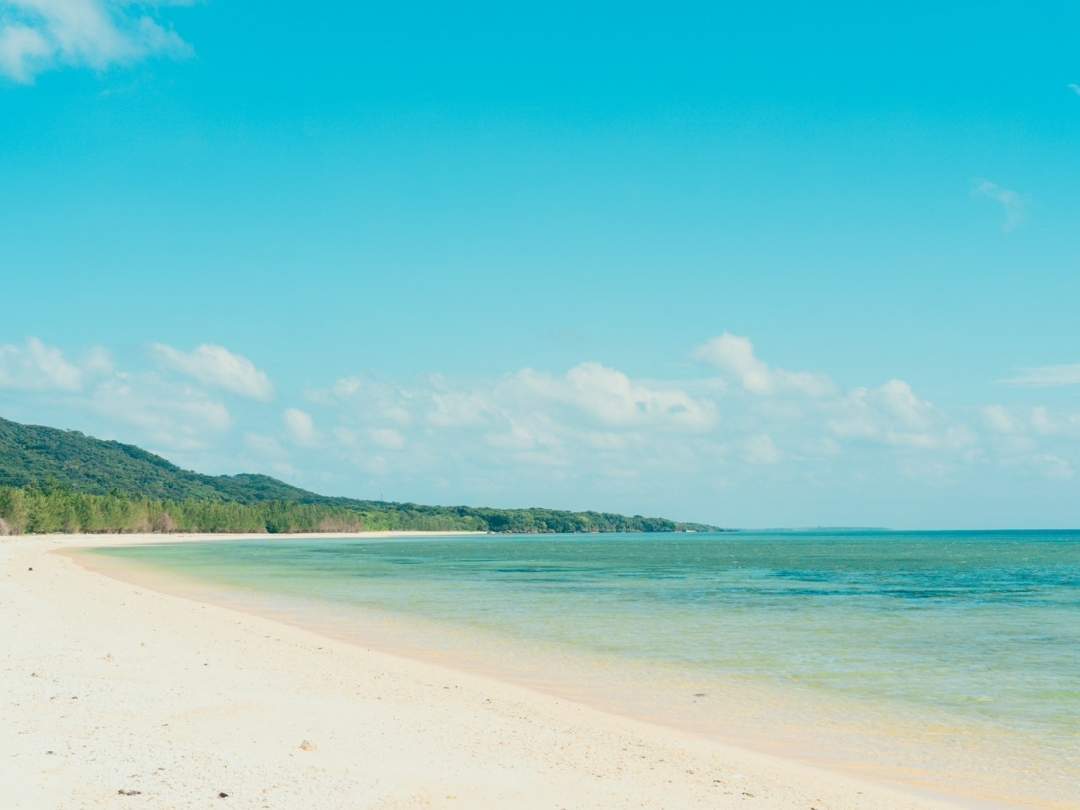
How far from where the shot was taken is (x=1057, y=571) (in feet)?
285

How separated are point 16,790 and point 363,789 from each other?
4.01 metres

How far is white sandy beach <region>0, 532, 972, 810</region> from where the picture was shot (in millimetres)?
11375

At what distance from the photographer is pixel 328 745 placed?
1384cm

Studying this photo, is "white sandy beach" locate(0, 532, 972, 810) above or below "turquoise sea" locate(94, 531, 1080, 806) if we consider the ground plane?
above

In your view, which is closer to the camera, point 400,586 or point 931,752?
point 931,752

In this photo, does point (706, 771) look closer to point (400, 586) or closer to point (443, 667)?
point (443, 667)

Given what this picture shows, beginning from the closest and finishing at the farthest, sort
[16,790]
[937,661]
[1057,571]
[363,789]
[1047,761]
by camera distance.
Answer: [16,790], [363,789], [1047,761], [937,661], [1057,571]

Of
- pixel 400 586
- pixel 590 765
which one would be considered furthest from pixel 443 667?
pixel 400 586

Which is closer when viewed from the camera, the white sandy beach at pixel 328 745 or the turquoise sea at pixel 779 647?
the white sandy beach at pixel 328 745

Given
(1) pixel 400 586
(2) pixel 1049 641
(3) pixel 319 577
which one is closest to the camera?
(2) pixel 1049 641

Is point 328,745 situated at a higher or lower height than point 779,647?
higher

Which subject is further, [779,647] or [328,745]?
[779,647]

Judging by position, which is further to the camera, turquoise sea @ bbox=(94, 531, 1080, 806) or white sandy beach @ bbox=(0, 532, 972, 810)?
turquoise sea @ bbox=(94, 531, 1080, 806)

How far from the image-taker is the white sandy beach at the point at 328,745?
11375 millimetres
